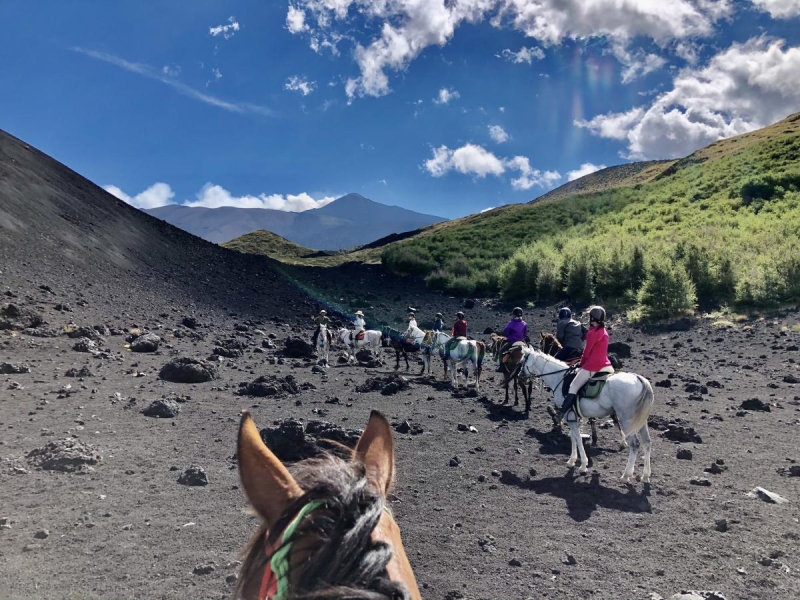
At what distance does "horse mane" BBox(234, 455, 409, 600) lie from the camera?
3.33 feet

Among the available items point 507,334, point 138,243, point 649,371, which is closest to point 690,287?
point 649,371

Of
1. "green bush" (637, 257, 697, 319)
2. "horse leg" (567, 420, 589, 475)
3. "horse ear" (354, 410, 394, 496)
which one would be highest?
"green bush" (637, 257, 697, 319)

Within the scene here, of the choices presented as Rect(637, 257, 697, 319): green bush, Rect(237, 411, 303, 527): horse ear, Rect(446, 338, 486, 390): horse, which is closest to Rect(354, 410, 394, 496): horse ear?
Rect(237, 411, 303, 527): horse ear

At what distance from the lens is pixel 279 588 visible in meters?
1.06

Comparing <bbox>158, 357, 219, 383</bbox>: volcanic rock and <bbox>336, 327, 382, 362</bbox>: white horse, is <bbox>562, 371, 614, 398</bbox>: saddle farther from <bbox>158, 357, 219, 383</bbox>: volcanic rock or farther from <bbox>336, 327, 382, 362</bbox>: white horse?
<bbox>336, 327, 382, 362</bbox>: white horse

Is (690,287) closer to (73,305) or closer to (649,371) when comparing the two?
(649,371)

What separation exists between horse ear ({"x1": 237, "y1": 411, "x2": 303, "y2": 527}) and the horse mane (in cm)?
11

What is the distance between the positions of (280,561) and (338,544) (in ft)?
0.46

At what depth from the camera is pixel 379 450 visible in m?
1.79

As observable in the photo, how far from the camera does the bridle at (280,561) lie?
106 cm

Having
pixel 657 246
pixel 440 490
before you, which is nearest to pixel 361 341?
pixel 440 490

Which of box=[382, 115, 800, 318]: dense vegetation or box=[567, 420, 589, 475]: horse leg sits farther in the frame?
box=[382, 115, 800, 318]: dense vegetation

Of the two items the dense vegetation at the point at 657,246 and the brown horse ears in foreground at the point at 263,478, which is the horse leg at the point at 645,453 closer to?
the brown horse ears in foreground at the point at 263,478

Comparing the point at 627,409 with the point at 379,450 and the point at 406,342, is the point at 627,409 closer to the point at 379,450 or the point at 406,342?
the point at 379,450
